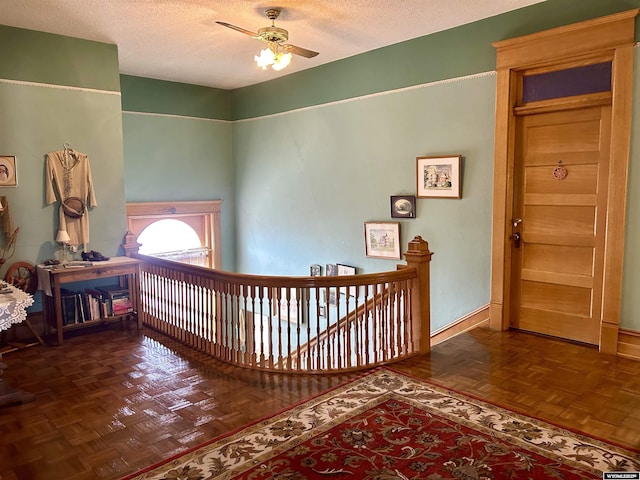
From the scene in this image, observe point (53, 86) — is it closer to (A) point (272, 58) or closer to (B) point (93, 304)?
(B) point (93, 304)

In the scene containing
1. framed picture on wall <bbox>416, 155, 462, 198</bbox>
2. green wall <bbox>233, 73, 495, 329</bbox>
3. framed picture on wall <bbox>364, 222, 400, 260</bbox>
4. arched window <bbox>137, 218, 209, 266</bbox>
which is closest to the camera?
green wall <bbox>233, 73, 495, 329</bbox>

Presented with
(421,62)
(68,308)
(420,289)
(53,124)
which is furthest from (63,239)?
(421,62)

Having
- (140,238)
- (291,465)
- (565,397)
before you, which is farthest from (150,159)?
(565,397)

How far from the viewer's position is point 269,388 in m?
3.48

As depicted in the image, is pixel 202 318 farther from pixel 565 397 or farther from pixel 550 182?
pixel 550 182

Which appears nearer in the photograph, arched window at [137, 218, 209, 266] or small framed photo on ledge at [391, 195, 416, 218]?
small framed photo on ledge at [391, 195, 416, 218]

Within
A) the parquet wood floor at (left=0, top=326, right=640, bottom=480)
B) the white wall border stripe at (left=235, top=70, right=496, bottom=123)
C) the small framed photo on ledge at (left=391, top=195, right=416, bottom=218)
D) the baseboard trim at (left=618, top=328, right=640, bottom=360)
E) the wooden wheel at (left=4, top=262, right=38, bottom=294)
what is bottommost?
the parquet wood floor at (left=0, top=326, right=640, bottom=480)

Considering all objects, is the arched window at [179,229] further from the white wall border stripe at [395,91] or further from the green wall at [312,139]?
the white wall border stripe at [395,91]

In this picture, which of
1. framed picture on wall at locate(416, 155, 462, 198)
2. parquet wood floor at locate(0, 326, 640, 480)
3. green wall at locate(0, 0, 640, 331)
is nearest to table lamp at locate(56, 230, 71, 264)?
green wall at locate(0, 0, 640, 331)

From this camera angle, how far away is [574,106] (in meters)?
4.12

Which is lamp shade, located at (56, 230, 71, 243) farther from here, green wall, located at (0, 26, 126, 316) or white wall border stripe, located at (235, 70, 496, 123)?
white wall border stripe, located at (235, 70, 496, 123)

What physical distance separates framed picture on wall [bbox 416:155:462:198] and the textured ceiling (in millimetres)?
1326

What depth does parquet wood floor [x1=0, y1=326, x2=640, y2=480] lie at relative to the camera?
107 inches

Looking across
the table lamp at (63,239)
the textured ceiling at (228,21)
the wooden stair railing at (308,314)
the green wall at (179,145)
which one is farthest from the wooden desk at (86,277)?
the textured ceiling at (228,21)
